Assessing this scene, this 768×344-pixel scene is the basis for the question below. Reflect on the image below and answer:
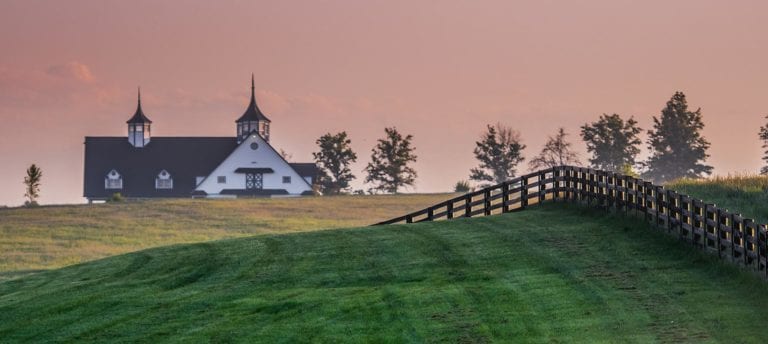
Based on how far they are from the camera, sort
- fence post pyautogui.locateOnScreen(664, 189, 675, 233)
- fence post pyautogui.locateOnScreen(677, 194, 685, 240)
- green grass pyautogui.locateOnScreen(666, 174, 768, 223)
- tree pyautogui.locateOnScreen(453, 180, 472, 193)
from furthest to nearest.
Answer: tree pyautogui.locateOnScreen(453, 180, 472, 193), green grass pyautogui.locateOnScreen(666, 174, 768, 223), fence post pyautogui.locateOnScreen(664, 189, 675, 233), fence post pyautogui.locateOnScreen(677, 194, 685, 240)

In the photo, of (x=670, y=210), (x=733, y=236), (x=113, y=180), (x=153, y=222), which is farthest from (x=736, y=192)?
(x=113, y=180)

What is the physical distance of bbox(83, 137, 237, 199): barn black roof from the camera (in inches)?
5994

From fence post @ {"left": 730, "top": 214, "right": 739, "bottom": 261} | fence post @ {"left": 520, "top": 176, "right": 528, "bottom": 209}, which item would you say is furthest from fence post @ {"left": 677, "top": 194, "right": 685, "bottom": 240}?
fence post @ {"left": 520, "top": 176, "right": 528, "bottom": 209}

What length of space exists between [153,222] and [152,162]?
2621 inches

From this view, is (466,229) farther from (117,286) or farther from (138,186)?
(138,186)

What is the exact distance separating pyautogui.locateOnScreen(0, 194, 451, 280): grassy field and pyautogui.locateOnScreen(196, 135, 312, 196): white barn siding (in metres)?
29.1

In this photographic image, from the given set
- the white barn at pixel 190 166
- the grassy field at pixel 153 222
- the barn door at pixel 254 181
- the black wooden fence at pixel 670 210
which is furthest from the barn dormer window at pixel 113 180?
the black wooden fence at pixel 670 210

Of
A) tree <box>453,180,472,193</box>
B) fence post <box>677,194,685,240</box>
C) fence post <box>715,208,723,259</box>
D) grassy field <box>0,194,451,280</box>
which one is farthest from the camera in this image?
tree <box>453,180,472,193</box>

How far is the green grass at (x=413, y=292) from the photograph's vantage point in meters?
24.8

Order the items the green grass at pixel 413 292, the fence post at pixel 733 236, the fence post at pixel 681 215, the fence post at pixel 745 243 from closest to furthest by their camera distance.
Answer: the green grass at pixel 413 292
the fence post at pixel 745 243
the fence post at pixel 733 236
the fence post at pixel 681 215

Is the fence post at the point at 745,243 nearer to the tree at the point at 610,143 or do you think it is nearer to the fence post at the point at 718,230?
the fence post at the point at 718,230

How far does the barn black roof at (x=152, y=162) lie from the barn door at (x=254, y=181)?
5573mm

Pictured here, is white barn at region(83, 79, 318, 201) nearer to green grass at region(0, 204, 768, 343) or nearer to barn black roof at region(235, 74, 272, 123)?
barn black roof at region(235, 74, 272, 123)

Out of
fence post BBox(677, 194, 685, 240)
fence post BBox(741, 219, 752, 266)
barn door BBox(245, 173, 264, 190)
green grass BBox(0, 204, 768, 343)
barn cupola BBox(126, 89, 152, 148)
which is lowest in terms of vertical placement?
green grass BBox(0, 204, 768, 343)
